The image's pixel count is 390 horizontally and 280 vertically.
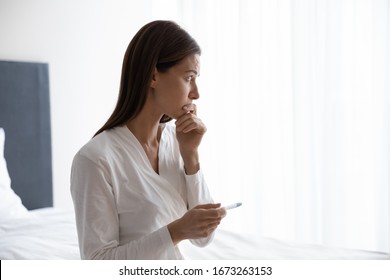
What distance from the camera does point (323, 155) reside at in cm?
264

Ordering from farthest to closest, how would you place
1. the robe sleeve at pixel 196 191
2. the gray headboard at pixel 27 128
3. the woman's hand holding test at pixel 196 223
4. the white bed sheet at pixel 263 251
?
the gray headboard at pixel 27 128 < the white bed sheet at pixel 263 251 < the robe sleeve at pixel 196 191 < the woman's hand holding test at pixel 196 223

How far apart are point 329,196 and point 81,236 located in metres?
1.86

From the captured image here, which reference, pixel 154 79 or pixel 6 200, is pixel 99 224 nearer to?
pixel 154 79

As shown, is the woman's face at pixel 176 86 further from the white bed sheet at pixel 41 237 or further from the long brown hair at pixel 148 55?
the white bed sheet at pixel 41 237

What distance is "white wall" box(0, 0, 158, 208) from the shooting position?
250cm

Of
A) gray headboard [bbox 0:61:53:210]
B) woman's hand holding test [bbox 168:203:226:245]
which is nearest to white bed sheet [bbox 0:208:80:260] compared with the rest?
gray headboard [bbox 0:61:53:210]

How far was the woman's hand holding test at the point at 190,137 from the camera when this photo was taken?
1.18 metres

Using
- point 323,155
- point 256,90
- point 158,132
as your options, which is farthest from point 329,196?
point 158,132

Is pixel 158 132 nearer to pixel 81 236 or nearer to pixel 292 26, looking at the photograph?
pixel 81 236

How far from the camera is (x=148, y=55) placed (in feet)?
3.59

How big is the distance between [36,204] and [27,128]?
38 centimetres

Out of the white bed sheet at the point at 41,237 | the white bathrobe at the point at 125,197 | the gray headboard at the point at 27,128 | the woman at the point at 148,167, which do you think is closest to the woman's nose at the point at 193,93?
the woman at the point at 148,167

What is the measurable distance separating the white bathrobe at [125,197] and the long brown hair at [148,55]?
0.08 m

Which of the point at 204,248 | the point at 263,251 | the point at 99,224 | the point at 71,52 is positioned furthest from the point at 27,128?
the point at 99,224
